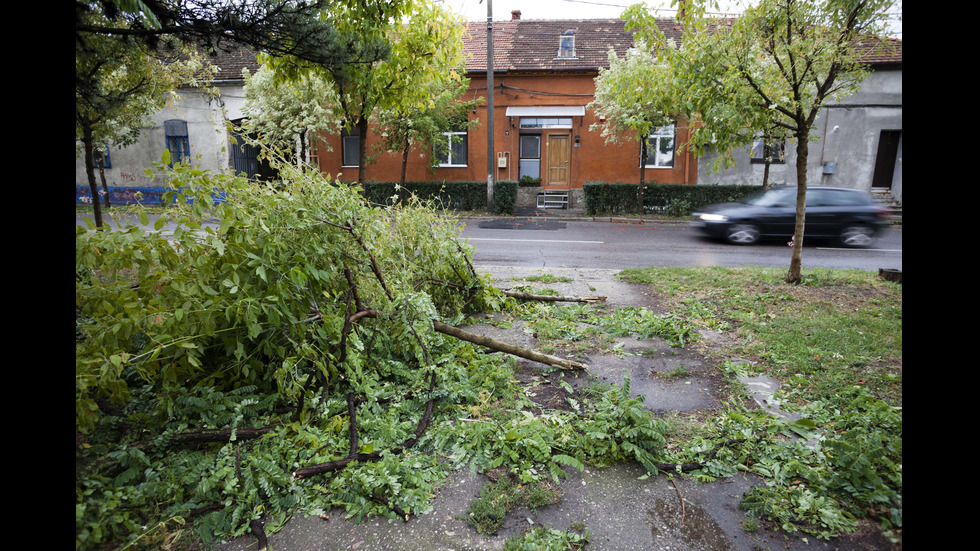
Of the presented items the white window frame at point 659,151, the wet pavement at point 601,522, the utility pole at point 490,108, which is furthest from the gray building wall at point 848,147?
the wet pavement at point 601,522

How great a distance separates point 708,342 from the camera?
212 inches

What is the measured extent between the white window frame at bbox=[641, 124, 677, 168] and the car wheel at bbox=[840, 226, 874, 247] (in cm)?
995

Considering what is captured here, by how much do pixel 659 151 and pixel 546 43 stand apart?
23.3ft

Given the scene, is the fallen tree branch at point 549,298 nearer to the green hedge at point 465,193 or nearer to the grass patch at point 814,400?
the grass patch at point 814,400

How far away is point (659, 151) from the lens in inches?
876

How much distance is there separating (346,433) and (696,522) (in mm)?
2116

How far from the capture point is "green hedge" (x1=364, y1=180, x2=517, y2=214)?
19.6m

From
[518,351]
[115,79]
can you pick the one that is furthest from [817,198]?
[115,79]

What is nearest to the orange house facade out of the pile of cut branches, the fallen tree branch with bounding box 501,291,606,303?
the fallen tree branch with bounding box 501,291,606,303

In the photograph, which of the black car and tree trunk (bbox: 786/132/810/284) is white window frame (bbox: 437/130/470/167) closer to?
the black car
